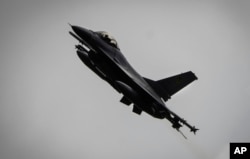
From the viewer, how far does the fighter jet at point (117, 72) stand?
2798cm

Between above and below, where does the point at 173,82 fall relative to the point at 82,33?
below

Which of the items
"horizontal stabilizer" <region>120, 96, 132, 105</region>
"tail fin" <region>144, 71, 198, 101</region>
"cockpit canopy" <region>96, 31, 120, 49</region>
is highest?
"cockpit canopy" <region>96, 31, 120, 49</region>

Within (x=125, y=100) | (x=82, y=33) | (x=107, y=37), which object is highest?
(x=107, y=37)

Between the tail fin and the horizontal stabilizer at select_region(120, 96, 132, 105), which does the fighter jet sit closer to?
the horizontal stabilizer at select_region(120, 96, 132, 105)

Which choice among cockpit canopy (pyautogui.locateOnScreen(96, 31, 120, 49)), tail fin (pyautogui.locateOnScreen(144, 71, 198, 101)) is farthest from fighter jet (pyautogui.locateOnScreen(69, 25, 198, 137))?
tail fin (pyautogui.locateOnScreen(144, 71, 198, 101))

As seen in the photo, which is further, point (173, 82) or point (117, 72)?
point (173, 82)

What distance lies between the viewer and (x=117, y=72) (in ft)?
95.7

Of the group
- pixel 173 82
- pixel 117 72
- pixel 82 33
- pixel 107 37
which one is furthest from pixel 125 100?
pixel 82 33

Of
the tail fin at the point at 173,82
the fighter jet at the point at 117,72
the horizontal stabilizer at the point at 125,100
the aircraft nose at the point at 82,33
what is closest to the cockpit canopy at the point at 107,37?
the fighter jet at the point at 117,72

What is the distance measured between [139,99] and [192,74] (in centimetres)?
651

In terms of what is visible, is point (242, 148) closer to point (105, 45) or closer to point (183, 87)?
point (183, 87)

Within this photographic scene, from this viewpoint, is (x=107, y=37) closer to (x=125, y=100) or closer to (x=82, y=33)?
(x=82, y=33)

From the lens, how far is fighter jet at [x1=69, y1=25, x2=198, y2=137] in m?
28.0

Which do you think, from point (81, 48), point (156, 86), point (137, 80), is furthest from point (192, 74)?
point (81, 48)
